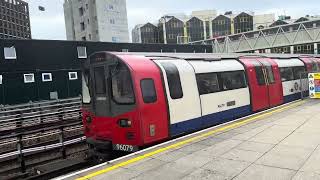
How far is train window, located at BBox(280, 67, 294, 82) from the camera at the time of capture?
58.7 ft

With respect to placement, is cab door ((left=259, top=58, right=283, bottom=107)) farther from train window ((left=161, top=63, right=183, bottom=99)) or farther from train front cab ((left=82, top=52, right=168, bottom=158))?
train front cab ((left=82, top=52, right=168, bottom=158))

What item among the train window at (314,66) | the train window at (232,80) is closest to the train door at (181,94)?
the train window at (232,80)

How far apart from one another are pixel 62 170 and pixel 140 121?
315 centimetres

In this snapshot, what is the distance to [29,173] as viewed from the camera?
10.3 metres

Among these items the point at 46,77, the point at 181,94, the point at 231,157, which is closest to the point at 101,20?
the point at 46,77

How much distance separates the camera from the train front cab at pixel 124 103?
9.21m

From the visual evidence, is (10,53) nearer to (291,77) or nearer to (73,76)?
(73,76)

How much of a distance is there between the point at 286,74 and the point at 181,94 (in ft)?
32.2

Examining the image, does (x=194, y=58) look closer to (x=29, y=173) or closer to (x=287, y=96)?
(x=29, y=173)

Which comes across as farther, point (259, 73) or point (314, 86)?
point (314, 86)

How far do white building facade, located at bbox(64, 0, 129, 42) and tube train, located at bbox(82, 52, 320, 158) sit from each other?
59765 millimetres

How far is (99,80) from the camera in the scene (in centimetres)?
1028

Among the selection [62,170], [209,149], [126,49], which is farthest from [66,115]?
[126,49]

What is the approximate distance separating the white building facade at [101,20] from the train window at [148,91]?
62158mm
